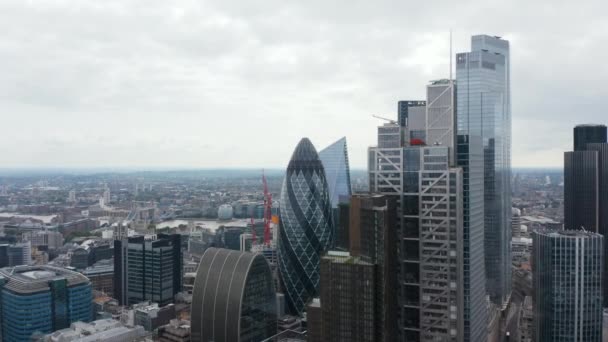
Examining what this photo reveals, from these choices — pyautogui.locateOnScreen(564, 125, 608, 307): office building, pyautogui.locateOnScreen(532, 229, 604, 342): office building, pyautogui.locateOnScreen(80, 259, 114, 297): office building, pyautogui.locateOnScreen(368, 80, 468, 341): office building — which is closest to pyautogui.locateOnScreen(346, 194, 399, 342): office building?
pyautogui.locateOnScreen(368, 80, 468, 341): office building

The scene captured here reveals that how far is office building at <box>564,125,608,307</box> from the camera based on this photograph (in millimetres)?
80438

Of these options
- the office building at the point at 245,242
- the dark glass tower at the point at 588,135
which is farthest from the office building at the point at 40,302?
the dark glass tower at the point at 588,135

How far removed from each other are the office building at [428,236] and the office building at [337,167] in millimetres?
49026

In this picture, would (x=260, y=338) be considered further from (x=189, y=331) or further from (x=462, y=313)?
(x=462, y=313)

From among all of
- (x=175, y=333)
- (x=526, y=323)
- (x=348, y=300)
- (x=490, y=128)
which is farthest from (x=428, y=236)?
(x=490, y=128)

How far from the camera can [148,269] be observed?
240 ft

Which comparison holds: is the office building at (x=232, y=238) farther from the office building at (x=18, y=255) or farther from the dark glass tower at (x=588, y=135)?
the dark glass tower at (x=588, y=135)

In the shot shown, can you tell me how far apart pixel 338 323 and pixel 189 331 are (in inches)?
998

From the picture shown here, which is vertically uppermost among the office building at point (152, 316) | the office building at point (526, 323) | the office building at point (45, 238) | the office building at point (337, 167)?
the office building at point (337, 167)

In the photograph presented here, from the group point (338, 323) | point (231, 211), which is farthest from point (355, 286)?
point (231, 211)

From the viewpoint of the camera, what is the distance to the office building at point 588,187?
80438mm

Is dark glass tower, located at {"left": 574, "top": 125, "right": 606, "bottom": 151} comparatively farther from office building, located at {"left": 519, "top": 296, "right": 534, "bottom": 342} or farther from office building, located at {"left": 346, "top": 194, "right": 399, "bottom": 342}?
office building, located at {"left": 346, "top": 194, "right": 399, "bottom": 342}

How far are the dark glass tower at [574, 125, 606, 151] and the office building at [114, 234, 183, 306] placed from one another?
65825 millimetres

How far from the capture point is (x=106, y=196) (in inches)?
5177
